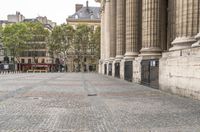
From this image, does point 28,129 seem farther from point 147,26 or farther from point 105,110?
point 147,26

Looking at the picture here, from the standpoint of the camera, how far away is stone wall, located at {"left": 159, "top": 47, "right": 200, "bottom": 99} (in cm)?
1405

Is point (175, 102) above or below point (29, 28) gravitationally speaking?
below

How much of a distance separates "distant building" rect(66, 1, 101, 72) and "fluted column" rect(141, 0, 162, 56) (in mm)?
74308

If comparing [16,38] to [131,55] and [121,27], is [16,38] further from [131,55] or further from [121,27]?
[131,55]

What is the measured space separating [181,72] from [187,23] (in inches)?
87.3

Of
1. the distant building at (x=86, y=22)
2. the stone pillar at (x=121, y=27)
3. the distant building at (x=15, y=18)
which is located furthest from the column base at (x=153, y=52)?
the distant building at (x=15, y=18)

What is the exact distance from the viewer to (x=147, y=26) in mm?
23406

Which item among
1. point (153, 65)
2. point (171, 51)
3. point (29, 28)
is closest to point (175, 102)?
point (171, 51)

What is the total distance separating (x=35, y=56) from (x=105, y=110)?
10250cm

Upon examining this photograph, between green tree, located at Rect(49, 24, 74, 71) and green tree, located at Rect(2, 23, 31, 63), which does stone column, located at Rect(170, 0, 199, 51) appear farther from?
green tree, located at Rect(2, 23, 31, 63)

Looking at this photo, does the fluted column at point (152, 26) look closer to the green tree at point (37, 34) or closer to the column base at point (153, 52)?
the column base at point (153, 52)

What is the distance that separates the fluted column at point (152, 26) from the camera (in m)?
23.0

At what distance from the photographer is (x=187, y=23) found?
Result: 1636 centimetres

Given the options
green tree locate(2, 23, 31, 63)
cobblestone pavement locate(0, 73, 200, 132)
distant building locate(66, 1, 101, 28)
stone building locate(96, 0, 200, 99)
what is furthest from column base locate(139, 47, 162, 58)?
distant building locate(66, 1, 101, 28)
